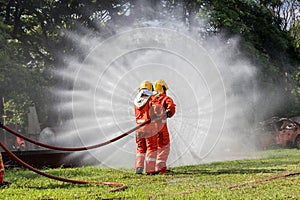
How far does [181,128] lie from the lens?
1119cm

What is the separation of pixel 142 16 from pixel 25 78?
6217 mm

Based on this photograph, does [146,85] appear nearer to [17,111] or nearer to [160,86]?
[160,86]

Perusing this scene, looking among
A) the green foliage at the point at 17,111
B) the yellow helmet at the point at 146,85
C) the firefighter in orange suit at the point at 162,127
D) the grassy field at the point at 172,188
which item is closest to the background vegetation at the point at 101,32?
the green foliage at the point at 17,111

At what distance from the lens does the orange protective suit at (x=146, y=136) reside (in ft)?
28.2

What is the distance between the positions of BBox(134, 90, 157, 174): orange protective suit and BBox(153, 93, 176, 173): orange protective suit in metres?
0.09

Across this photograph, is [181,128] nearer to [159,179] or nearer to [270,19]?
[159,179]

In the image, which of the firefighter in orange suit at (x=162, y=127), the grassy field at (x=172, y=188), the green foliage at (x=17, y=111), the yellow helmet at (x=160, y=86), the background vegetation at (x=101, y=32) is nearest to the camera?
the grassy field at (x=172, y=188)

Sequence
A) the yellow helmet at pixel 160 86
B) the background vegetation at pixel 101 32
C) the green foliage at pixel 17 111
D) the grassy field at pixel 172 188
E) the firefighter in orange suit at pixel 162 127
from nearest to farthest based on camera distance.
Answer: the grassy field at pixel 172 188, the firefighter in orange suit at pixel 162 127, the yellow helmet at pixel 160 86, the background vegetation at pixel 101 32, the green foliage at pixel 17 111

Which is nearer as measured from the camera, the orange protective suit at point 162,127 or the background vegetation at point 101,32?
the orange protective suit at point 162,127

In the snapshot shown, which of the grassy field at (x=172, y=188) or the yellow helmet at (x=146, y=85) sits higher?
the yellow helmet at (x=146, y=85)

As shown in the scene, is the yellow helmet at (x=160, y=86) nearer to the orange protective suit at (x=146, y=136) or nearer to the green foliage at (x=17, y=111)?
the orange protective suit at (x=146, y=136)

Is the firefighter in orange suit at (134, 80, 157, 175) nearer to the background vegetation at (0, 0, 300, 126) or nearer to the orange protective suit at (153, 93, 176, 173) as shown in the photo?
the orange protective suit at (153, 93, 176, 173)

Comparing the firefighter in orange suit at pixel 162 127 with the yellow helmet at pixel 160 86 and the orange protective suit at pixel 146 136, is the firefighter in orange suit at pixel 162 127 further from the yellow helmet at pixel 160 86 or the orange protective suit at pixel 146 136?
the yellow helmet at pixel 160 86

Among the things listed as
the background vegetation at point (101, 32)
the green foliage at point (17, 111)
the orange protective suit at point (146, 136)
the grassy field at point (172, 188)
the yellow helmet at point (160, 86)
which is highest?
the background vegetation at point (101, 32)
